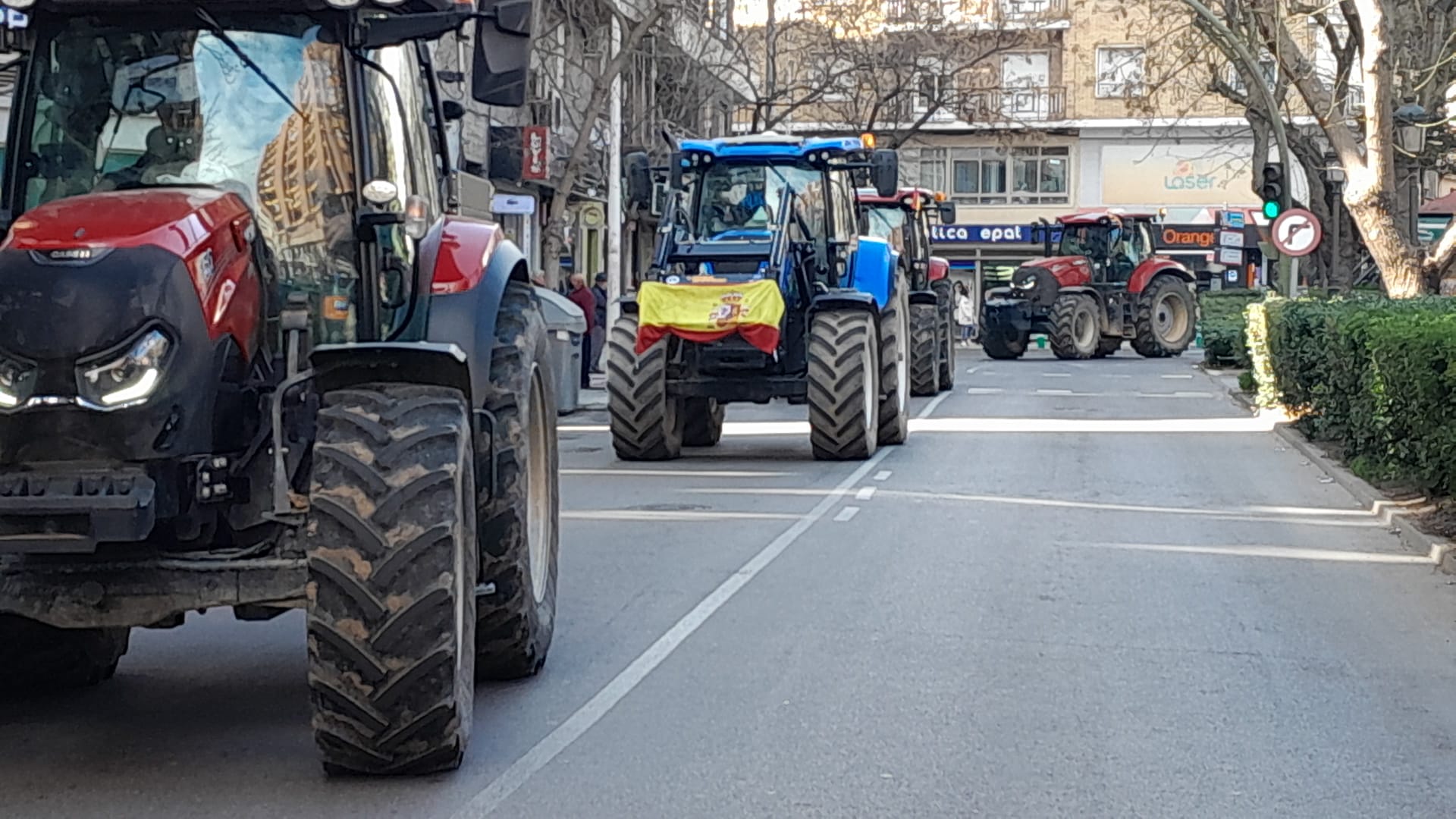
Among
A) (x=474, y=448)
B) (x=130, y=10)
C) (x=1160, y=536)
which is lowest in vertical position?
(x=1160, y=536)

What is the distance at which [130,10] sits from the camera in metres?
6.58

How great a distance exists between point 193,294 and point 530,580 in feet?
6.95

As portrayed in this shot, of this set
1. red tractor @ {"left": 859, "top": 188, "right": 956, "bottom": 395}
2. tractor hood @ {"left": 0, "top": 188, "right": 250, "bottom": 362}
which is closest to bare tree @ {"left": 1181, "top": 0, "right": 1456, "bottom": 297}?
red tractor @ {"left": 859, "top": 188, "right": 956, "bottom": 395}

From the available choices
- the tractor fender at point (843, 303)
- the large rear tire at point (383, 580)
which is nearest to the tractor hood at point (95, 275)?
the large rear tire at point (383, 580)

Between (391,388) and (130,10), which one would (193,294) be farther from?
(130,10)

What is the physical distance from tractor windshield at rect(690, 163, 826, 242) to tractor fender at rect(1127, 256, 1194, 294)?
21808mm

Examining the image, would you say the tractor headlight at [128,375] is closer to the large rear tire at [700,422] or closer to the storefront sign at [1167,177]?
the large rear tire at [700,422]

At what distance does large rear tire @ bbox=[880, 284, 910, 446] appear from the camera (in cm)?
1889

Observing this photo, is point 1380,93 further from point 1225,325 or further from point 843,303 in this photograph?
point 1225,325

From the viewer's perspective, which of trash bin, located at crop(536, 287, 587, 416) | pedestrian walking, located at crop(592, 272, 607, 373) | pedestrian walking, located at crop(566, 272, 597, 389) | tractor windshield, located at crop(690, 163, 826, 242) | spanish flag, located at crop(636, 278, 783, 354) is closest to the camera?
spanish flag, located at crop(636, 278, 783, 354)

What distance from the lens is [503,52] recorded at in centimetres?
666

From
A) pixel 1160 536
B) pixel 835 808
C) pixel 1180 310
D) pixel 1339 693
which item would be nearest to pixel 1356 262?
pixel 1180 310

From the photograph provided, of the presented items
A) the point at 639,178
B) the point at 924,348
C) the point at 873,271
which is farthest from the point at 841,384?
the point at 924,348

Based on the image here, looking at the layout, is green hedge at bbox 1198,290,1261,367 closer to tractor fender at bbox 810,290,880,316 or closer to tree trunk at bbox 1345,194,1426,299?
tree trunk at bbox 1345,194,1426,299
